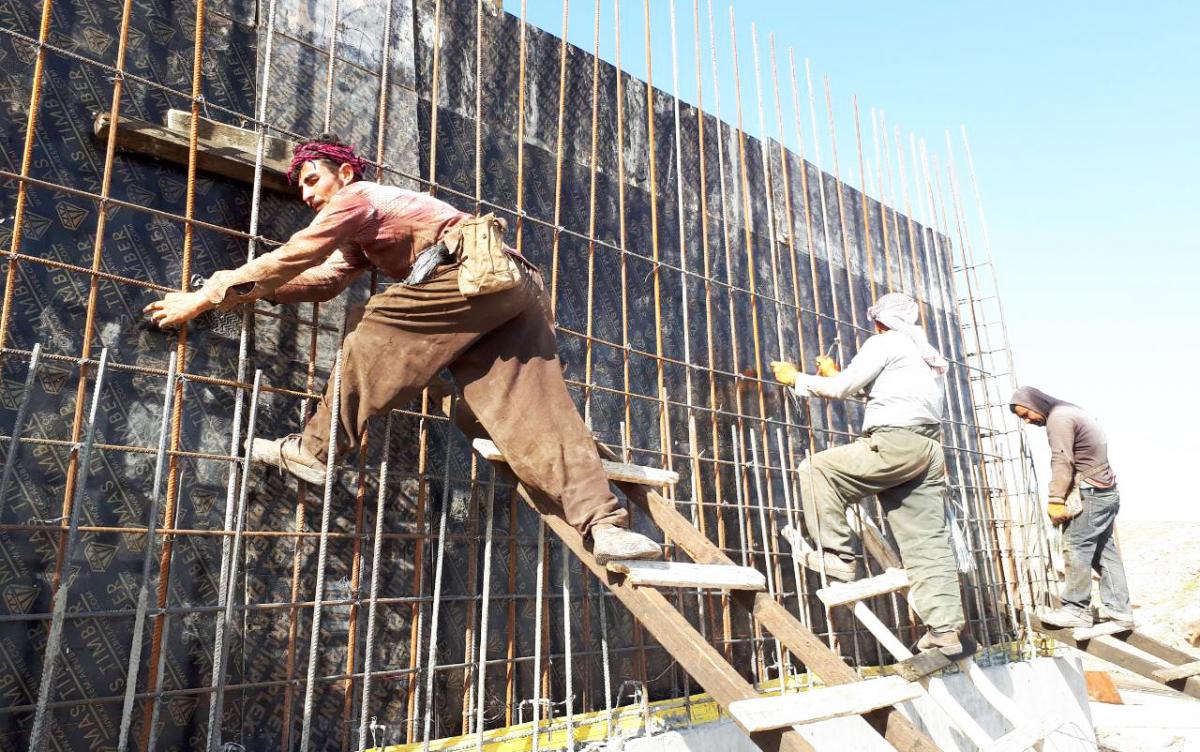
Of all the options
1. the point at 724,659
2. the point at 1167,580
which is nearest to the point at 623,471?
the point at 724,659

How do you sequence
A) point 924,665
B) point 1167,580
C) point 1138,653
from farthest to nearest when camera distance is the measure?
point 1167,580 < point 1138,653 < point 924,665

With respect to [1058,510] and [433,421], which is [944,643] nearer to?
[1058,510]

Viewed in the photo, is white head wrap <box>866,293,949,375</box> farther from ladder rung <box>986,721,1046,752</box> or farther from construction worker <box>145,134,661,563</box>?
construction worker <box>145,134,661,563</box>

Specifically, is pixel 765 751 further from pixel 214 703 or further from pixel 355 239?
pixel 355 239

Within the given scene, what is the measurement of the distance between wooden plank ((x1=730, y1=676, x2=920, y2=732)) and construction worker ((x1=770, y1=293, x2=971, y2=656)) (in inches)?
57.9

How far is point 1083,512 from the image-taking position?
535 centimetres

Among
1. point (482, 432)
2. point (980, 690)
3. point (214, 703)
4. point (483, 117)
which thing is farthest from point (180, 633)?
point (980, 690)

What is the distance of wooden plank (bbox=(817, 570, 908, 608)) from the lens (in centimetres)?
406

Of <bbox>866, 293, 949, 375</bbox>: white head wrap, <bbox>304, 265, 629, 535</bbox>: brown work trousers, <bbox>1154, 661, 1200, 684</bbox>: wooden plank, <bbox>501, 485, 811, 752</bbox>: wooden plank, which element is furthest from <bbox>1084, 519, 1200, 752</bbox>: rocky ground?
<bbox>304, 265, 629, 535</bbox>: brown work trousers

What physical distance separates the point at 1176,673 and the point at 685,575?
148 inches

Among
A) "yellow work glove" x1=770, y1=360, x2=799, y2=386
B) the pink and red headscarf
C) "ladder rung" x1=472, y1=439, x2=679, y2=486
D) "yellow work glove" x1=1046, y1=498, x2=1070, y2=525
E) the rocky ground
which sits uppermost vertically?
the pink and red headscarf

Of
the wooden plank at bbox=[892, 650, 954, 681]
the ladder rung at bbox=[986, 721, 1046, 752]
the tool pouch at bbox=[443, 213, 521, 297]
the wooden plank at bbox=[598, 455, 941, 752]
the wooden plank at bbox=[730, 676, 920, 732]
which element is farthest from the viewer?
the wooden plank at bbox=[892, 650, 954, 681]

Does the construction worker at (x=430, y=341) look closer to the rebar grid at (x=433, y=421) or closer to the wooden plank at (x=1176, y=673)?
the rebar grid at (x=433, y=421)

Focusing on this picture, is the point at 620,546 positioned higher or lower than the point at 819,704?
higher
